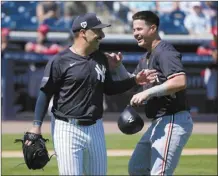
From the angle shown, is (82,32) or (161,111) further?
(161,111)

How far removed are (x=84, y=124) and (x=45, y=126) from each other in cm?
1114

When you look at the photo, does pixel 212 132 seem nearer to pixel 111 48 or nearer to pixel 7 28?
pixel 111 48

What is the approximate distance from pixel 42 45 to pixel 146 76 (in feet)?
44.3

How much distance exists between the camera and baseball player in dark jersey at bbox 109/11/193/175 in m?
5.82

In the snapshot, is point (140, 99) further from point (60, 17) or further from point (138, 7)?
point (138, 7)

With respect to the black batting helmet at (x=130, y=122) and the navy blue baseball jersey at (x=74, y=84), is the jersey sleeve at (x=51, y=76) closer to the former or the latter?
the navy blue baseball jersey at (x=74, y=84)

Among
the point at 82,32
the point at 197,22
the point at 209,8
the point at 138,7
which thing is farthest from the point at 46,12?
the point at 82,32

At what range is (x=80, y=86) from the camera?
5.59 meters

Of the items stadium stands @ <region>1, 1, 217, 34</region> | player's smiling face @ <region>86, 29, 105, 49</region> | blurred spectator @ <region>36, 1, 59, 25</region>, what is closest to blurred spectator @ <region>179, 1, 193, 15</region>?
stadium stands @ <region>1, 1, 217, 34</region>

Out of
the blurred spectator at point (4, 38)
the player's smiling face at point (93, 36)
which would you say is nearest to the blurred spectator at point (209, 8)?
the blurred spectator at point (4, 38)

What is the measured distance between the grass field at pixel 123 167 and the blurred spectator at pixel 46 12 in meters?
10.0

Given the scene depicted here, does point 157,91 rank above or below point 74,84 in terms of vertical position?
below

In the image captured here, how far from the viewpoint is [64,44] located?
19688 mm

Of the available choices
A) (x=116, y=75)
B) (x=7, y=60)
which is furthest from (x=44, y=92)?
(x=7, y=60)
